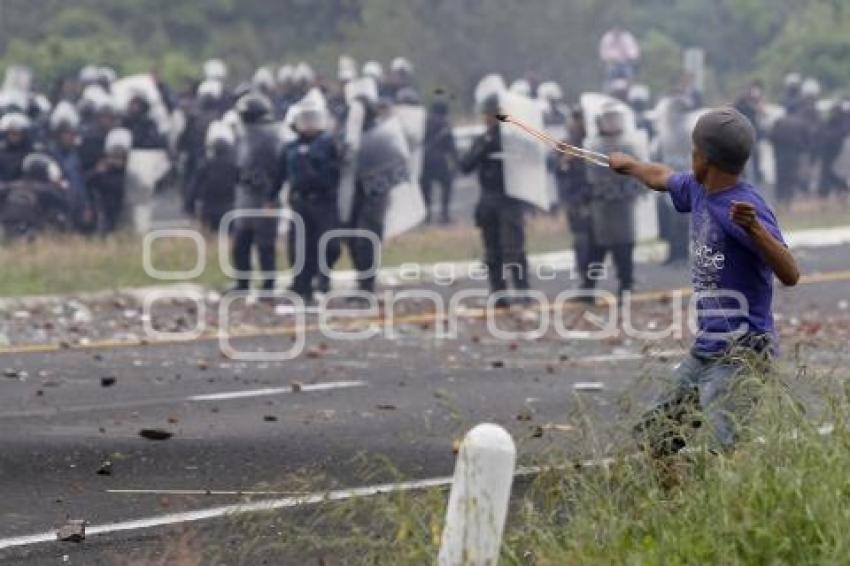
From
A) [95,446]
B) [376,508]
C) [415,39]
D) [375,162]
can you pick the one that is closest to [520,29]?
[415,39]

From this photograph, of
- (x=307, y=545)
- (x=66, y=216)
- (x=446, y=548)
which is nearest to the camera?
(x=446, y=548)

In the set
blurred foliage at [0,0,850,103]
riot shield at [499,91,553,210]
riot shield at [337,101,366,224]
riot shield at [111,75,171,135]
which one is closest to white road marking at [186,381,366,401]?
riot shield at [499,91,553,210]

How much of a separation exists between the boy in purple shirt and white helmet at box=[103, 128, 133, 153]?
20070 mm

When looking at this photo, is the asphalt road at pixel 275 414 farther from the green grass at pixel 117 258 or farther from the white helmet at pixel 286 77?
the white helmet at pixel 286 77

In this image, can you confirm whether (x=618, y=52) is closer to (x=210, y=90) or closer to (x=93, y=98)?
(x=210, y=90)

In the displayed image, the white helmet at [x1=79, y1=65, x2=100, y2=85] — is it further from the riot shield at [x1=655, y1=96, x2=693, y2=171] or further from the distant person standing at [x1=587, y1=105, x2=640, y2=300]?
the distant person standing at [x1=587, y1=105, x2=640, y2=300]

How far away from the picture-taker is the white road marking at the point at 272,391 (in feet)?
46.7

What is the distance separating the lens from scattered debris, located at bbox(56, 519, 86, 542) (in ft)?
29.5

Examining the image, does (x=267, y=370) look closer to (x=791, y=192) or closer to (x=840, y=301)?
(x=840, y=301)

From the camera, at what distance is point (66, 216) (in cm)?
2712

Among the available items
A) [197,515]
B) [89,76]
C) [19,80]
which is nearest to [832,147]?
[89,76]

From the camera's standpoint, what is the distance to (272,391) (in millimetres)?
14688

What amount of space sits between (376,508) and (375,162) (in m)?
16.5

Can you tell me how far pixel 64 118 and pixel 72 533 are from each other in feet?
71.3
